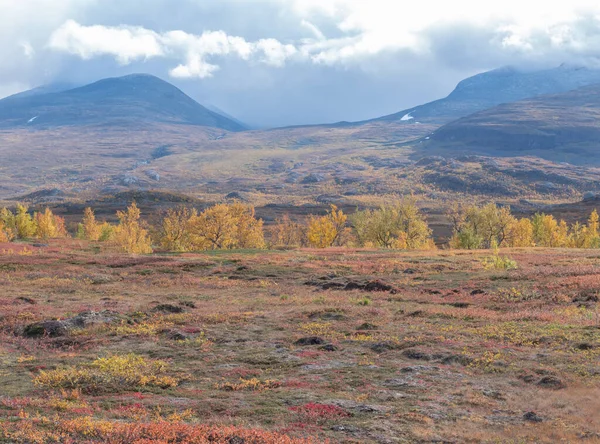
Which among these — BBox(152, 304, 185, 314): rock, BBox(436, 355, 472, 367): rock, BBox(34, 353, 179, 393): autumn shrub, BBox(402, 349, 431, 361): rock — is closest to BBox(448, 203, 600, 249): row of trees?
BBox(152, 304, 185, 314): rock

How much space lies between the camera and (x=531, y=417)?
14125mm

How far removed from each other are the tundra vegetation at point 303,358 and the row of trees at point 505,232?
50.4 meters

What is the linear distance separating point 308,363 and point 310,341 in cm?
357

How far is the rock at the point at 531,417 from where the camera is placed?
551 inches

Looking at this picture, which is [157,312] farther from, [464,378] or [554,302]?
[554,302]

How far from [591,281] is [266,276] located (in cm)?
2835

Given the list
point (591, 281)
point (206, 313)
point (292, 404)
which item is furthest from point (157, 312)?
point (591, 281)

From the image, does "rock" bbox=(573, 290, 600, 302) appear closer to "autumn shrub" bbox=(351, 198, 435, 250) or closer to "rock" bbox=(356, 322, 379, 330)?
"rock" bbox=(356, 322, 379, 330)

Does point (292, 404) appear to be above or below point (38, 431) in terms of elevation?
below

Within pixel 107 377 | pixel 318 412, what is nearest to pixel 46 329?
pixel 107 377

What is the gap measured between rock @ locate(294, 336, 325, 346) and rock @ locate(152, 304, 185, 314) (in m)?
10.8

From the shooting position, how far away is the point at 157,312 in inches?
1215

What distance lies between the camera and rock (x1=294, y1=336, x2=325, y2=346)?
23.2 meters

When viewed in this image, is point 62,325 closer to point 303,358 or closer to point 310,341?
point 310,341
